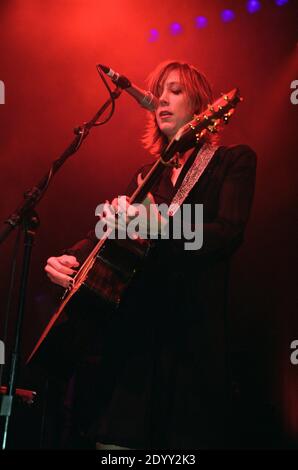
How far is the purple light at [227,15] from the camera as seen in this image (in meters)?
3.44

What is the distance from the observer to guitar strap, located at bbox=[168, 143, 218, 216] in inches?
68.5

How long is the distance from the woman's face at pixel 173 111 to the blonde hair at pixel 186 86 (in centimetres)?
3

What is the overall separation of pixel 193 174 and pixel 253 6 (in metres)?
2.25

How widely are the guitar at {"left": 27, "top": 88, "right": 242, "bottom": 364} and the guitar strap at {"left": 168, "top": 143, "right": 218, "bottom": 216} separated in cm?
12

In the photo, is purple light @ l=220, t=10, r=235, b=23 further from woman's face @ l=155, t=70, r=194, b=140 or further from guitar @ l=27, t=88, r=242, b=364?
guitar @ l=27, t=88, r=242, b=364

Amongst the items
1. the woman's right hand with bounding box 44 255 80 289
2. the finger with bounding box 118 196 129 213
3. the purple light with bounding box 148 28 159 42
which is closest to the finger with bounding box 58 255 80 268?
the woman's right hand with bounding box 44 255 80 289

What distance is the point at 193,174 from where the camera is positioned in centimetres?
181

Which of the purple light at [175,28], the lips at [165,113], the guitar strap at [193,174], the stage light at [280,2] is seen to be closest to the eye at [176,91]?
the lips at [165,113]

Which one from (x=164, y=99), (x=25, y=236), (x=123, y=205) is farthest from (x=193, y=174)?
(x=25, y=236)

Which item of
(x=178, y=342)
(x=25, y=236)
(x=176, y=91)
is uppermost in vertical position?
(x=176, y=91)

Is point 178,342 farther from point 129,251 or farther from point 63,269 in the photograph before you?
point 63,269

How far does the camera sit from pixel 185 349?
5.06ft
